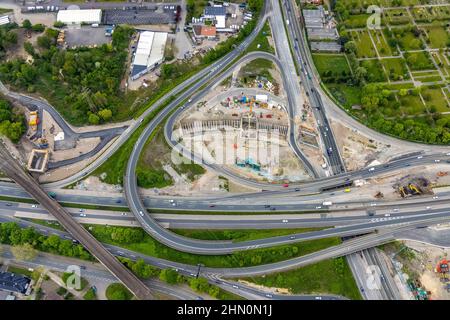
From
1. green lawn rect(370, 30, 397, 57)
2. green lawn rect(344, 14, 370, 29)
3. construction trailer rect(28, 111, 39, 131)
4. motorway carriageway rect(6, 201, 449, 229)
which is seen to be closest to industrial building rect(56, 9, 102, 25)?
construction trailer rect(28, 111, 39, 131)

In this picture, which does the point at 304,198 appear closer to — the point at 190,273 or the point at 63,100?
the point at 190,273

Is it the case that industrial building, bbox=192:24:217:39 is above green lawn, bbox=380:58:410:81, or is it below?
above

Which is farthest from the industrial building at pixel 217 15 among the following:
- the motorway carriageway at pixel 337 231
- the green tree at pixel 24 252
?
the green tree at pixel 24 252

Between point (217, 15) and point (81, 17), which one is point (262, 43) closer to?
point (217, 15)

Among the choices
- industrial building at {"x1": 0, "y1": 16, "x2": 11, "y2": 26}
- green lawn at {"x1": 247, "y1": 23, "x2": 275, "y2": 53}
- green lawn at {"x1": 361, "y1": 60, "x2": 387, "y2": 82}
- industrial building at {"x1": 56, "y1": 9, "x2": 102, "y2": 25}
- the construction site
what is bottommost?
the construction site

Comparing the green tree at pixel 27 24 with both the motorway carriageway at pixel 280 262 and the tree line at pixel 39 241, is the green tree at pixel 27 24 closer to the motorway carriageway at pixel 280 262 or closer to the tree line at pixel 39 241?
the tree line at pixel 39 241

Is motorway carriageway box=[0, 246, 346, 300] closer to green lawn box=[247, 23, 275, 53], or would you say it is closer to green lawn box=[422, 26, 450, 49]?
green lawn box=[247, 23, 275, 53]

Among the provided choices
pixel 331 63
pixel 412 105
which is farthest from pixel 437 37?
pixel 331 63

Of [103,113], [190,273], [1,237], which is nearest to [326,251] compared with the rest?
[190,273]
